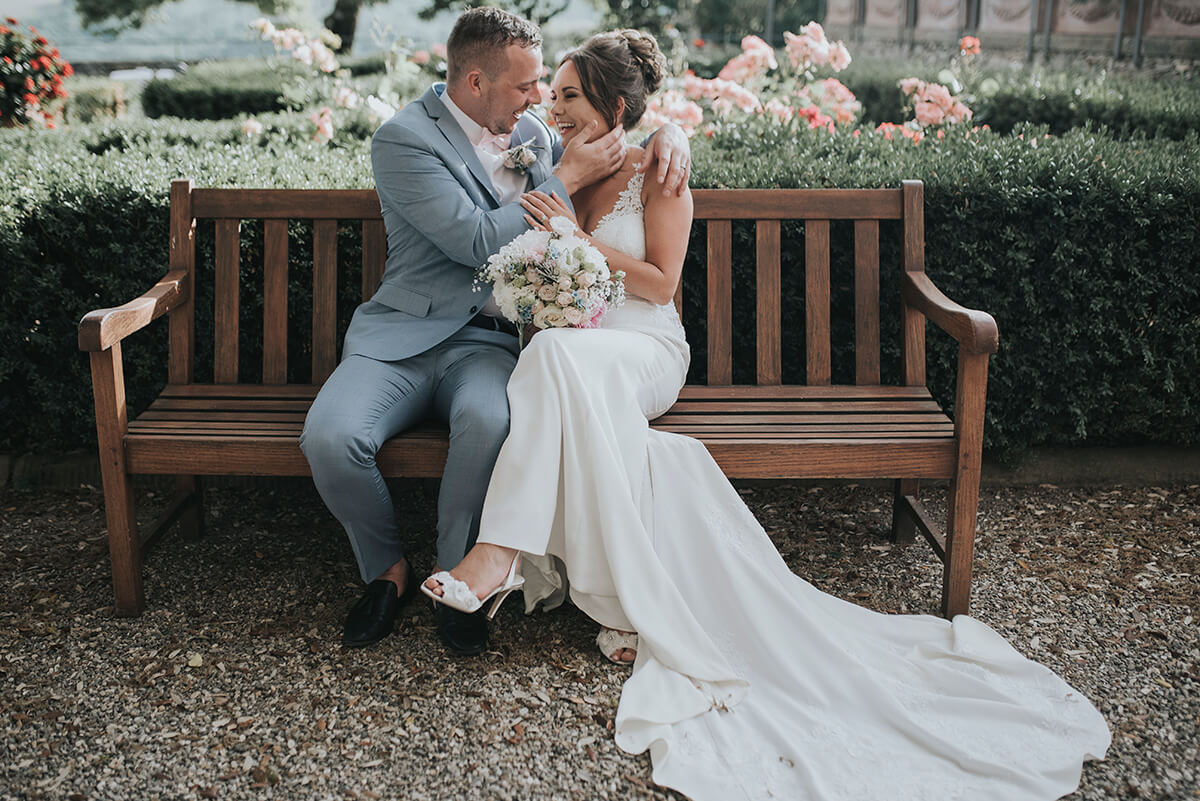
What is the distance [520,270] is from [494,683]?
Answer: 3.98ft

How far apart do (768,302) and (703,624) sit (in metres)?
1.31

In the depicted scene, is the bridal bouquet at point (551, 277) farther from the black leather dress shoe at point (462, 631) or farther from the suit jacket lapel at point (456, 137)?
the black leather dress shoe at point (462, 631)

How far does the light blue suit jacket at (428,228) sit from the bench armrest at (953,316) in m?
1.25

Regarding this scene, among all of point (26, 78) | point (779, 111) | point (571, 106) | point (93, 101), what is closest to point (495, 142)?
point (571, 106)

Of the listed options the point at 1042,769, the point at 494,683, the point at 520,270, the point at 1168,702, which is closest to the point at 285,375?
the point at 520,270

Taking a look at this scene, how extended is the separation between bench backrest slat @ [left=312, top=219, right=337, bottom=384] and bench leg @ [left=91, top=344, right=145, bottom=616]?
718 millimetres

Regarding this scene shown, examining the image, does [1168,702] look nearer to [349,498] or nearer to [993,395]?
[993,395]

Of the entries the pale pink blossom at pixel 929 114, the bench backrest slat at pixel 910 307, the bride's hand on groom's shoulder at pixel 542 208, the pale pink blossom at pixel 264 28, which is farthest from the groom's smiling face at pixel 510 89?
the pale pink blossom at pixel 264 28

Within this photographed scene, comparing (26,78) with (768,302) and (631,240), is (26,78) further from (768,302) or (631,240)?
(768,302)

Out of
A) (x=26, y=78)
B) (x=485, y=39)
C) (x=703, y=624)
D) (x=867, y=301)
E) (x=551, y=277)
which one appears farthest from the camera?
(x=26, y=78)

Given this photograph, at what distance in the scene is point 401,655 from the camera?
10.1 ft

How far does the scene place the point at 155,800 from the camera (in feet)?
7.98

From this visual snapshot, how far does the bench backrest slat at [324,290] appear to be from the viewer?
3.73 metres

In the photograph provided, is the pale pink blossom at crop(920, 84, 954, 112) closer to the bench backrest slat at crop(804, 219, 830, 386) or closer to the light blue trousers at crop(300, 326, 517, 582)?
the bench backrest slat at crop(804, 219, 830, 386)
